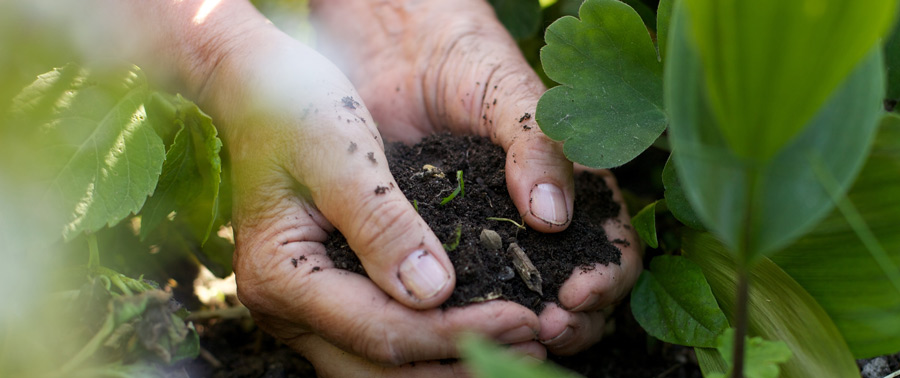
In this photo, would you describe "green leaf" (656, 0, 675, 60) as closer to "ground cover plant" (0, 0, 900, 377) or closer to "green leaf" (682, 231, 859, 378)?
"ground cover plant" (0, 0, 900, 377)

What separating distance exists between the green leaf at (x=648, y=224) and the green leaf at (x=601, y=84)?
16cm

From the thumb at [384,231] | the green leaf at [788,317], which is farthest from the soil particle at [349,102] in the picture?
the green leaf at [788,317]

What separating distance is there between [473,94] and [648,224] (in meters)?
0.52

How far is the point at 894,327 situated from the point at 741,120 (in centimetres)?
54

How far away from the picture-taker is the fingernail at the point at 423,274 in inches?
40.4

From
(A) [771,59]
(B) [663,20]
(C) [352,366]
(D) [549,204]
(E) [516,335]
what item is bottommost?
(C) [352,366]

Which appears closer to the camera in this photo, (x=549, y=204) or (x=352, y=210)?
(x=352, y=210)

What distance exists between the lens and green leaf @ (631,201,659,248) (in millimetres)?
1221

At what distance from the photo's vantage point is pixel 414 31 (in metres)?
1.85

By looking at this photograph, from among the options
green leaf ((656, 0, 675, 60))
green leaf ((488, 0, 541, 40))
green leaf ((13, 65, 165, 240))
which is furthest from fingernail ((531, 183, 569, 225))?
green leaf ((488, 0, 541, 40))

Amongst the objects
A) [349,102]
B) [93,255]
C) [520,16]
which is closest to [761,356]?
[349,102]

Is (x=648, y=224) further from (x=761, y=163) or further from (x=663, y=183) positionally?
(x=761, y=163)

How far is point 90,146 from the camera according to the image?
1149 millimetres

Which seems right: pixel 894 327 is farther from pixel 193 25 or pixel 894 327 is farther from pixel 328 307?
pixel 193 25
